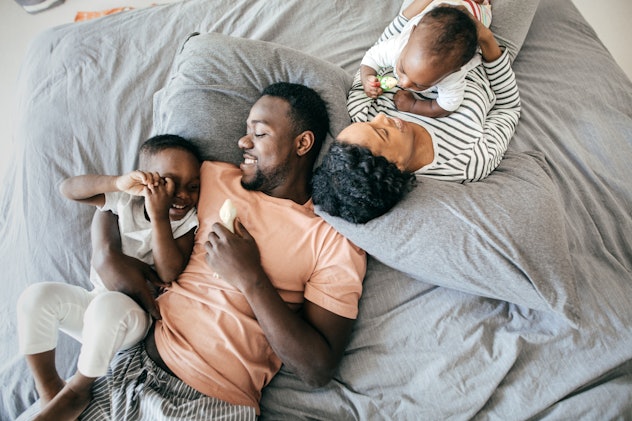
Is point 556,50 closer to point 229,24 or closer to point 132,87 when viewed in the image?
point 229,24

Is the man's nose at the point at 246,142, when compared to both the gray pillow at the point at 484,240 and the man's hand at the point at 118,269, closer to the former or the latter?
the gray pillow at the point at 484,240

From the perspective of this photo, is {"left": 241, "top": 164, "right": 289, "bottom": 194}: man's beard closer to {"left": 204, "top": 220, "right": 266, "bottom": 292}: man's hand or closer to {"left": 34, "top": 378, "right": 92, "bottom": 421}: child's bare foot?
{"left": 204, "top": 220, "right": 266, "bottom": 292}: man's hand

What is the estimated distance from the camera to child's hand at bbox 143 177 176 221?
106cm

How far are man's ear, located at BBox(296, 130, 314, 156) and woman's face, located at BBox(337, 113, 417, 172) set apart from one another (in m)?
0.12

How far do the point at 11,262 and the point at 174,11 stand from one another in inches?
46.9

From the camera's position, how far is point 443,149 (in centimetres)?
127

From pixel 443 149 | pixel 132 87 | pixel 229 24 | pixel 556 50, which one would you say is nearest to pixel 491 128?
pixel 443 149

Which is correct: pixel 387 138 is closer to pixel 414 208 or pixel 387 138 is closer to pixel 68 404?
pixel 414 208

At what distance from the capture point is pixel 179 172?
3.82 feet

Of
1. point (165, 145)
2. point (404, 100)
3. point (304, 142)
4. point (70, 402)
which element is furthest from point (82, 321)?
point (404, 100)

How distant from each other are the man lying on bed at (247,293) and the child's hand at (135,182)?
6.8 inches

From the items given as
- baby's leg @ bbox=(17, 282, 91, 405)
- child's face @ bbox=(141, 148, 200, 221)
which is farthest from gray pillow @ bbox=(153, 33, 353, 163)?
baby's leg @ bbox=(17, 282, 91, 405)

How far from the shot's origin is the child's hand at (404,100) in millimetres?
1384

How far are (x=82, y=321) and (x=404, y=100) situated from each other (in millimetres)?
1256
